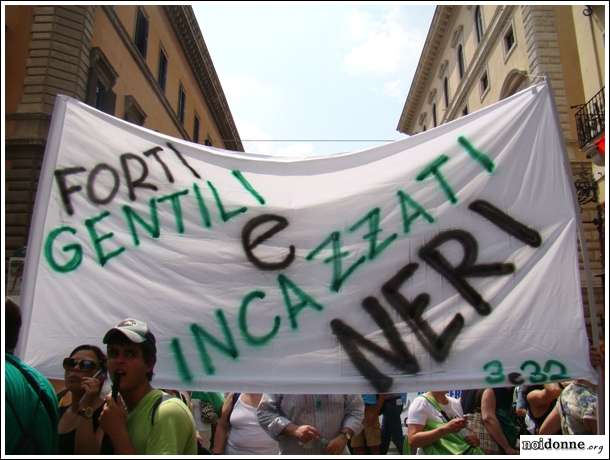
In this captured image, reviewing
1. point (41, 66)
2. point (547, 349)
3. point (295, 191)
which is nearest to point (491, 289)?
point (547, 349)

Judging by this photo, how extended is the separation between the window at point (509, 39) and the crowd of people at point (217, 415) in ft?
60.8

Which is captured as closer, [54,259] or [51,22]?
[54,259]

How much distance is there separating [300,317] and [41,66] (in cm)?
1446

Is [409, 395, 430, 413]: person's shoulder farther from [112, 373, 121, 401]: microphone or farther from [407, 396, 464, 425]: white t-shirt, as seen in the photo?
[112, 373, 121, 401]: microphone

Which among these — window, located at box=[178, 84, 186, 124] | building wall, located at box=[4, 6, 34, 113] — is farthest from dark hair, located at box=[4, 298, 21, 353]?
window, located at box=[178, 84, 186, 124]

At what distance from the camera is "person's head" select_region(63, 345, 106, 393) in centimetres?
253

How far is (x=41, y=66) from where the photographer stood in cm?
1491

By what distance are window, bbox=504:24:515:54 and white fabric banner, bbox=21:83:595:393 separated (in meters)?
19.7

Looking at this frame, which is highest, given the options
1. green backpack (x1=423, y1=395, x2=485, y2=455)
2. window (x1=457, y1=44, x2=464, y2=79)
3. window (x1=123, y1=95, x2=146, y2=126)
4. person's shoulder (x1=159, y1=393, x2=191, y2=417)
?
window (x1=457, y1=44, x2=464, y2=79)

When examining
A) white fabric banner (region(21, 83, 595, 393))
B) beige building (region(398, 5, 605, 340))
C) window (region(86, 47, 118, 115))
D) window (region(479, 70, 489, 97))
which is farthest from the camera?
window (region(479, 70, 489, 97))

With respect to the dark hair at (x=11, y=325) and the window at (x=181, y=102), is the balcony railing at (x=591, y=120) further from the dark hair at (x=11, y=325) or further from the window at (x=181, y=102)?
the window at (x=181, y=102)

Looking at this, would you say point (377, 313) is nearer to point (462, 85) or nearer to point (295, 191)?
point (295, 191)

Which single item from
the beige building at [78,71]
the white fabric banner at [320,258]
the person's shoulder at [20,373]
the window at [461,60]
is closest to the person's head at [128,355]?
the person's shoulder at [20,373]
